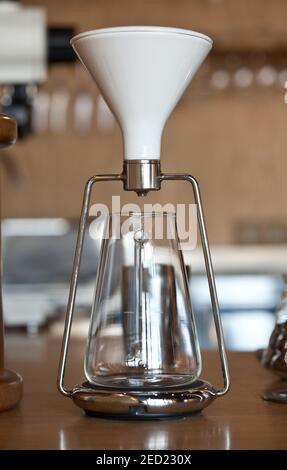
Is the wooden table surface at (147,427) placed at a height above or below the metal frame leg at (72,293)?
below

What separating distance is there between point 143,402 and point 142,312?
80 mm

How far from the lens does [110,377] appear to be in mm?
712

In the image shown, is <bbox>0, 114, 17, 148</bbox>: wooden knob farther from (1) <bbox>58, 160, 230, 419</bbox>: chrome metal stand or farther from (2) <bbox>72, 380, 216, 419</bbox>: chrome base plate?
(2) <bbox>72, 380, 216, 419</bbox>: chrome base plate

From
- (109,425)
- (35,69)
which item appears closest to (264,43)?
(35,69)

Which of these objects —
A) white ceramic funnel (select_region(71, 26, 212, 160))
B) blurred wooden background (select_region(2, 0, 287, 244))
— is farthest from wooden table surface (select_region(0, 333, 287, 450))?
blurred wooden background (select_region(2, 0, 287, 244))

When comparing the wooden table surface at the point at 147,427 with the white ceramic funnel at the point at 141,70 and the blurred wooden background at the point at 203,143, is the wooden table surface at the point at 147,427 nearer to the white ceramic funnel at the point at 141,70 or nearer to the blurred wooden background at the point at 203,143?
the white ceramic funnel at the point at 141,70

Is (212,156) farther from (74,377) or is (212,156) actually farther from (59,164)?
(74,377)

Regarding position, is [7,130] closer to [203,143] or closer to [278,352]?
[278,352]

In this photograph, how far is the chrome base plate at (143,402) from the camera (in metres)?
0.67

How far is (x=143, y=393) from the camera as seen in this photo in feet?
2.20

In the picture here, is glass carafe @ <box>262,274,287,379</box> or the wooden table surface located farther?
glass carafe @ <box>262,274,287,379</box>

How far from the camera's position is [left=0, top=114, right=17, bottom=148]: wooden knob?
73cm

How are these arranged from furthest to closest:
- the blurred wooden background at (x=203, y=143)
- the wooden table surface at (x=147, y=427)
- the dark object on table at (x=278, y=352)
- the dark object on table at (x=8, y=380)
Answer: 1. the blurred wooden background at (x=203, y=143)
2. the dark object on table at (x=278, y=352)
3. the dark object on table at (x=8, y=380)
4. the wooden table surface at (x=147, y=427)

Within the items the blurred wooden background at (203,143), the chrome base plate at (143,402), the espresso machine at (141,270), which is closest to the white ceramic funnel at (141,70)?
the espresso machine at (141,270)
